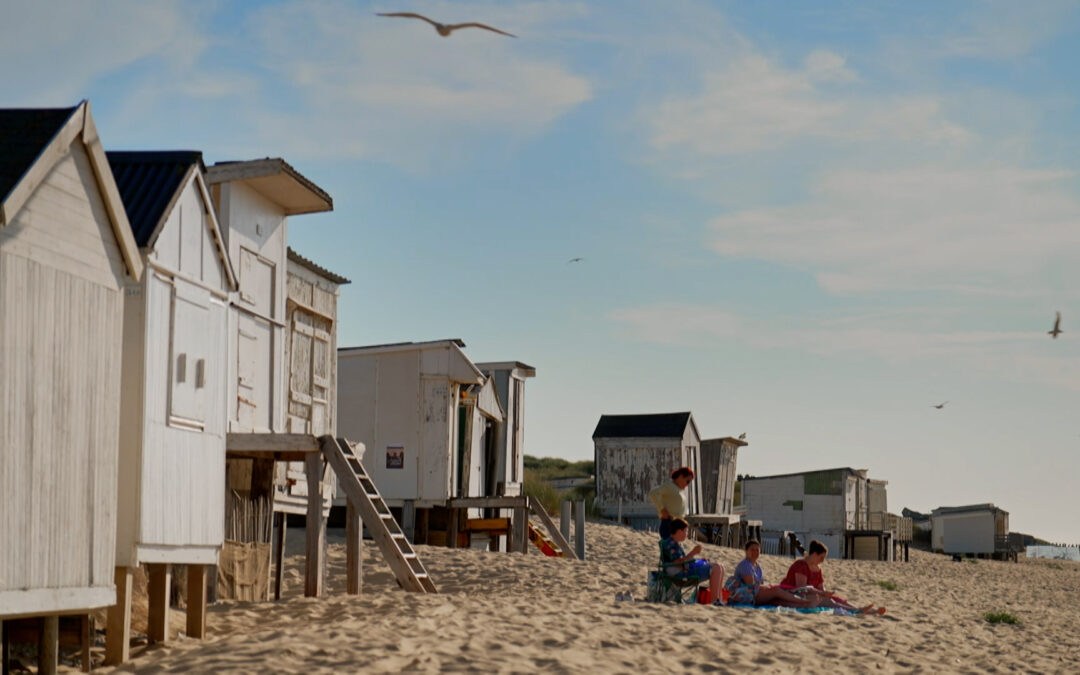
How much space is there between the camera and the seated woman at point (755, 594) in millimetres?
14719

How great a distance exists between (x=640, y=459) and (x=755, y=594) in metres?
25.8

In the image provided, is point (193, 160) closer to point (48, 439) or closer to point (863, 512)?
point (48, 439)

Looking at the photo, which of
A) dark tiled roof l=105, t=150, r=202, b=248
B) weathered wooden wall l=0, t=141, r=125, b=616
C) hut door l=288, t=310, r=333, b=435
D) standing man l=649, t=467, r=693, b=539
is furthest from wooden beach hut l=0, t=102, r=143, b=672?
hut door l=288, t=310, r=333, b=435

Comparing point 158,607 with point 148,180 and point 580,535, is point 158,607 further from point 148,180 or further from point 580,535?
point 580,535

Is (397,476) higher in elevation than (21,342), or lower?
lower

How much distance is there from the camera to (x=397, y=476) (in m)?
23.9

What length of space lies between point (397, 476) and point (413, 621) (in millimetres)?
12559

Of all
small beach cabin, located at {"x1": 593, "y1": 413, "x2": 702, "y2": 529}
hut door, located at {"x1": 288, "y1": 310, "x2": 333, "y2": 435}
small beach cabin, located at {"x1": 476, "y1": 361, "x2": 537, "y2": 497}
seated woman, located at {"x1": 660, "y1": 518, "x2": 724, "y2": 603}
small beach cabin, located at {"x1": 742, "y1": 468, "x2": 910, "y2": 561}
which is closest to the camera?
seated woman, located at {"x1": 660, "y1": 518, "x2": 724, "y2": 603}

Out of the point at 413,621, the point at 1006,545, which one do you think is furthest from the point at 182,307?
the point at 1006,545

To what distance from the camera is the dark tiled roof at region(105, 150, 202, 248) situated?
432 inches

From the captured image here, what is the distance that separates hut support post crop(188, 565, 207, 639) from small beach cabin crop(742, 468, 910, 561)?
3981cm

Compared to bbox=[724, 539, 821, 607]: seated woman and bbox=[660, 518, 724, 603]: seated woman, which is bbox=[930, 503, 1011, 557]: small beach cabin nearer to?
bbox=[724, 539, 821, 607]: seated woman

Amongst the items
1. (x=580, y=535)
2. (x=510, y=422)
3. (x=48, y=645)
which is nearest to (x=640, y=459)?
(x=510, y=422)

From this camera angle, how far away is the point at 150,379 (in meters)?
10.6
